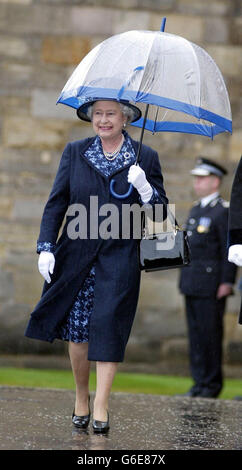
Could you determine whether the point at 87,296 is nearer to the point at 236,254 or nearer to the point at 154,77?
the point at 236,254

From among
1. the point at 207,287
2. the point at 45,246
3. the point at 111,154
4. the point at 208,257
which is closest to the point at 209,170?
the point at 208,257

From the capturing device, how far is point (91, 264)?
4570 mm

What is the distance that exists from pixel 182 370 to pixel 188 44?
451 cm

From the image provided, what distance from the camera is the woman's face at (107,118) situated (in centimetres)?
450

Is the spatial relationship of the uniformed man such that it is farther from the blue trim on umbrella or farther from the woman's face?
the woman's face

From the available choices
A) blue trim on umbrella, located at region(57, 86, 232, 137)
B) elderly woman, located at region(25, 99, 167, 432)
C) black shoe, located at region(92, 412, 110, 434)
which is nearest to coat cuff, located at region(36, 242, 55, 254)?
elderly woman, located at region(25, 99, 167, 432)

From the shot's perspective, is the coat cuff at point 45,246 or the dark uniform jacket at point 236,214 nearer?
the dark uniform jacket at point 236,214

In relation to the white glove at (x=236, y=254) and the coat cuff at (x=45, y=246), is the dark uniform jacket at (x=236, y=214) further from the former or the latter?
the coat cuff at (x=45, y=246)

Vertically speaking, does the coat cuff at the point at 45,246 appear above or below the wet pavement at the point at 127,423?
above

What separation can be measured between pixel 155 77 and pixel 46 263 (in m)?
0.99

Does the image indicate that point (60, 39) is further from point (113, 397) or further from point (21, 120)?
point (113, 397)

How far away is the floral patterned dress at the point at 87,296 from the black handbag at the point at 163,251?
0.63 ft

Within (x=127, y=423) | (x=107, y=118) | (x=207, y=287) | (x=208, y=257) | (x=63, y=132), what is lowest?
(x=127, y=423)

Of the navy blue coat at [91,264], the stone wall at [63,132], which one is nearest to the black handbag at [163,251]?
the navy blue coat at [91,264]
